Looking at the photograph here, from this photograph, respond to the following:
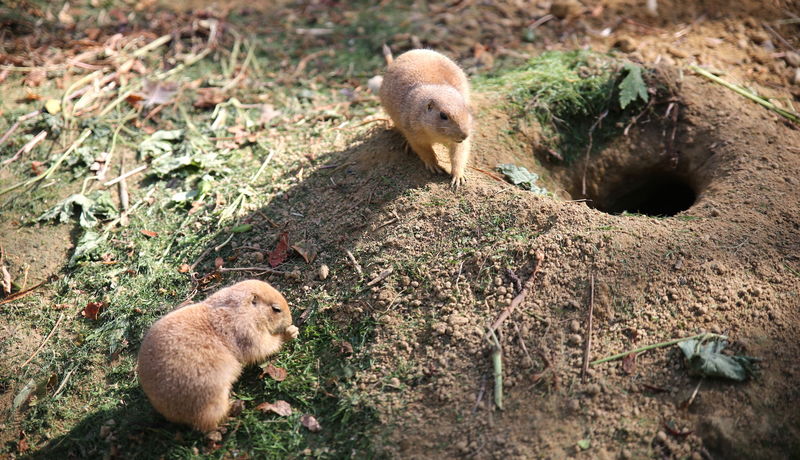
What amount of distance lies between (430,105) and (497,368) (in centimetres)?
225

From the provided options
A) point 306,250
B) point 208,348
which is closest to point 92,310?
point 208,348

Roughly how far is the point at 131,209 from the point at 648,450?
4703 mm

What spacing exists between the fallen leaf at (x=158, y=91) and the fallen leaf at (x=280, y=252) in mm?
2797

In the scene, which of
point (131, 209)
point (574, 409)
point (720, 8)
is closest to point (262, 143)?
point (131, 209)

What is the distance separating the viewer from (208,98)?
659 cm

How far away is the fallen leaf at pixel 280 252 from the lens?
473cm

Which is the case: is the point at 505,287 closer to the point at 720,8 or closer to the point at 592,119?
the point at 592,119

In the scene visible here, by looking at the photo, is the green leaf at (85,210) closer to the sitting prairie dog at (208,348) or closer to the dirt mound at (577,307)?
the sitting prairie dog at (208,348)

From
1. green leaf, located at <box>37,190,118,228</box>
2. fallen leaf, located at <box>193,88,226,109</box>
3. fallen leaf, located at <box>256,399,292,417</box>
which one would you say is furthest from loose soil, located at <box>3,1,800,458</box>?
fallen leaf, located at <box>193,88,226,109</box>

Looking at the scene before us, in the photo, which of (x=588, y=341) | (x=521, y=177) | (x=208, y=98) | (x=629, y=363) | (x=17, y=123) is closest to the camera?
(x=629, y=363)

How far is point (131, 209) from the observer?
5438 millimetres

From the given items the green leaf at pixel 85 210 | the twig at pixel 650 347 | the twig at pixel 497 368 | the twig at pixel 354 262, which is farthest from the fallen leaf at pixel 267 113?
the twig at pixel 650 347

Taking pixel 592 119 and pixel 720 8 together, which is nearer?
pixel 592 119

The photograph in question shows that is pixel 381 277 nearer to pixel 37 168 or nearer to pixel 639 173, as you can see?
pixel 639 173
